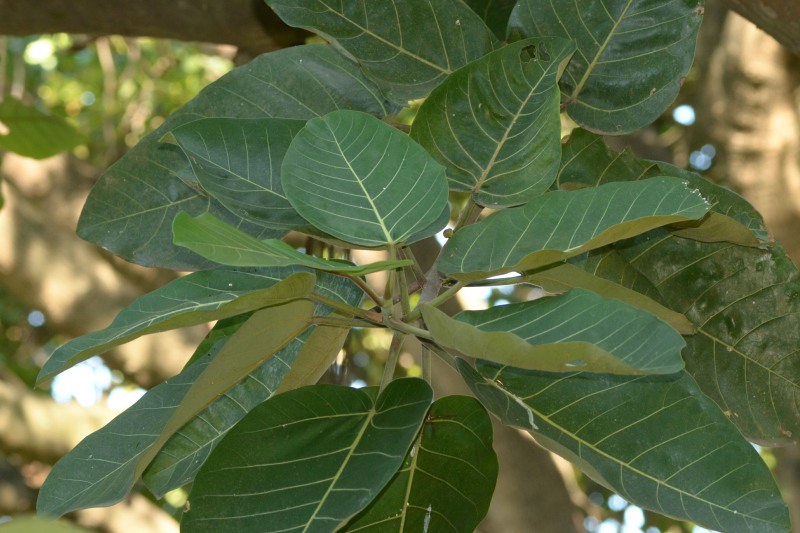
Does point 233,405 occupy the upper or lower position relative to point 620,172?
lower

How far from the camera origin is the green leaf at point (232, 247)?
508 mm

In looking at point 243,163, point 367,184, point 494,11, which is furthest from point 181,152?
point 494,11

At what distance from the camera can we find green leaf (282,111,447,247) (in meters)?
0.63

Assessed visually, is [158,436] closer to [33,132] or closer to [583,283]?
[583,283]

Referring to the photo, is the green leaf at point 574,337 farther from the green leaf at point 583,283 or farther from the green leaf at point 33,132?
the green leaf at point 33,132

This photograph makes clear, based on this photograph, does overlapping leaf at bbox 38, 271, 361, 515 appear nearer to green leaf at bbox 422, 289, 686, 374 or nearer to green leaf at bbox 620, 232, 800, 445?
green leaf at bbox 422, 289, 686, 374

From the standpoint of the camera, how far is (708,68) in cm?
227

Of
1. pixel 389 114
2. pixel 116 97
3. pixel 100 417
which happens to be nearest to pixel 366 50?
pixel 389 114

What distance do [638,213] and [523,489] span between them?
1448mm

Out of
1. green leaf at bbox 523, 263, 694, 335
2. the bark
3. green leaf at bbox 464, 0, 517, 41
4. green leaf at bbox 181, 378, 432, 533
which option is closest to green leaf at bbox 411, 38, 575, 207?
green leaf at bbox 523, 263, 694, 335

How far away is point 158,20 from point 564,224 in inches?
39.9

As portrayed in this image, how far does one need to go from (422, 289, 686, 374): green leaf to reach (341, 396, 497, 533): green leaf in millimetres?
172

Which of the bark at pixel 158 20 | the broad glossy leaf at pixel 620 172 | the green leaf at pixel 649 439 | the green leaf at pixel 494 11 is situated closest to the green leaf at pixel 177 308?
the green leaf at pixel 649 439

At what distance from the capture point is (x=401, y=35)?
0.81m
